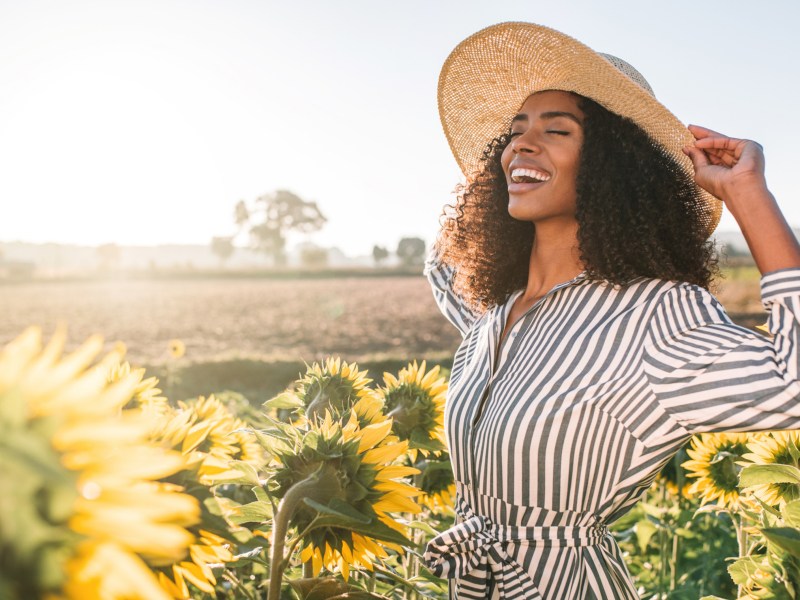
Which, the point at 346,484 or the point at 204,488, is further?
the point at 346,484

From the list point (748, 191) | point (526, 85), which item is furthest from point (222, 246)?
point (748, 191)

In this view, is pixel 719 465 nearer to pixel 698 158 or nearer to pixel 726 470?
pixel 726 470

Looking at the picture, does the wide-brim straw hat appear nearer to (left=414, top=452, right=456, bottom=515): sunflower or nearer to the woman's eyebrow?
the woman's eyebrow

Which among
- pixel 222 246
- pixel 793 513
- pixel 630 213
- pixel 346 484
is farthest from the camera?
pixel 222 246

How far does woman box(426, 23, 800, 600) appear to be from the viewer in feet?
4.33

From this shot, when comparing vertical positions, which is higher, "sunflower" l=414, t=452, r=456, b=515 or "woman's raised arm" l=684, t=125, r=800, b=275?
"woman's raised arm" l=684, t=125, r=800, b=275

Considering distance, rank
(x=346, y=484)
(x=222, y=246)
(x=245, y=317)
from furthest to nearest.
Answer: (x=222, y=246) → (x=245, y=317) → (x=346, y=484)

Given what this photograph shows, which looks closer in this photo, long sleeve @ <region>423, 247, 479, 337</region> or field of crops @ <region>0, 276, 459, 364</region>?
long sleeve @ <region>423, 247, 479, 337</region>

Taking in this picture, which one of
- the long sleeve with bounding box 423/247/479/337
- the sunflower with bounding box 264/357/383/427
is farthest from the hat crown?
the sunflower with bounding box 264/357/383/427

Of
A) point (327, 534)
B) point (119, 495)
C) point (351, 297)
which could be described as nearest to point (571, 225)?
point (327, 534)

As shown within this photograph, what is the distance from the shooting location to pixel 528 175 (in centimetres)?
185

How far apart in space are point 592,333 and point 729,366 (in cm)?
33

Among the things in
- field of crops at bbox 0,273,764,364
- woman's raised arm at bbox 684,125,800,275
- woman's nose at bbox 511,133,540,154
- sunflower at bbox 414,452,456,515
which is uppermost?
field of crops at bbox 0,273,764,364

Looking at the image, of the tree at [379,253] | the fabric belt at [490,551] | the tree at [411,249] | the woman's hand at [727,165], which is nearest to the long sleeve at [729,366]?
the woman's hand at [727,165]
